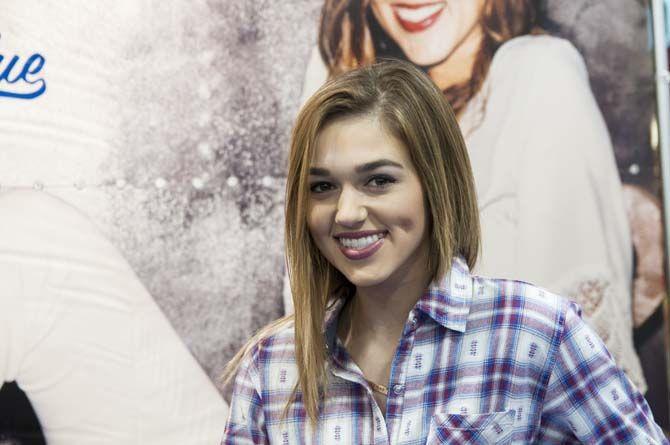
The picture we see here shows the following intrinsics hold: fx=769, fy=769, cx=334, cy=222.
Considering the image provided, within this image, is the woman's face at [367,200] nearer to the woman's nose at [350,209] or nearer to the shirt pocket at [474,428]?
the woman's nose at [350,209]

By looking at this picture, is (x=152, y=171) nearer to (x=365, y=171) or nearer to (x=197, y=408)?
(x=197, y=408)

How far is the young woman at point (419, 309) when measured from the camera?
120cm

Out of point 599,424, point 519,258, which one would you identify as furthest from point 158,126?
point 599,424

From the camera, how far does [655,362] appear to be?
215cm

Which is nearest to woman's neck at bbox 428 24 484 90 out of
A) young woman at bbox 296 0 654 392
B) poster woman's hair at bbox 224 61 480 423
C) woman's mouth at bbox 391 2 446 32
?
young woman at bbox 296 0 654 392

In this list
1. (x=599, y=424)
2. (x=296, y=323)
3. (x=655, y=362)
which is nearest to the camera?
(x=599, y=424)

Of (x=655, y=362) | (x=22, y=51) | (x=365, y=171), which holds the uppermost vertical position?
(x=22, y=51)

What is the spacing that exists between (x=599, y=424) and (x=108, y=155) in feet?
4.94

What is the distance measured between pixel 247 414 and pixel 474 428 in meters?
0.42

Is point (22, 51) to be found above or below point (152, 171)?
above

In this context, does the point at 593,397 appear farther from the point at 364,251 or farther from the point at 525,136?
the point at 525,136

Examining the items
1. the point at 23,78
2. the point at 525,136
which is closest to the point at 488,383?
the point at 525,136

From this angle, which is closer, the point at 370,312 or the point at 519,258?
the point at 370,312

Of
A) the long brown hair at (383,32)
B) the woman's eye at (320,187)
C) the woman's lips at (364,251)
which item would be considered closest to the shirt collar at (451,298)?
the woman's lips at (364,251)
